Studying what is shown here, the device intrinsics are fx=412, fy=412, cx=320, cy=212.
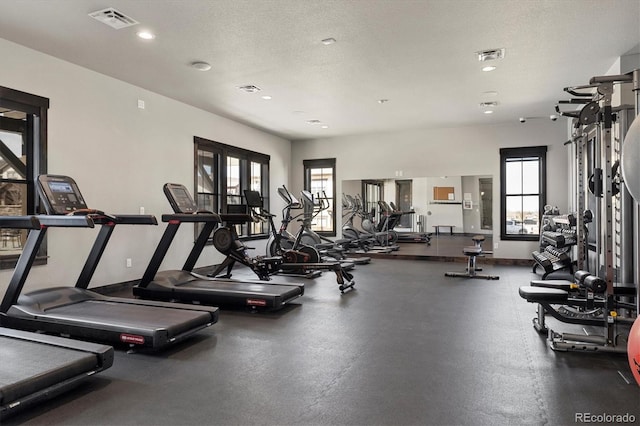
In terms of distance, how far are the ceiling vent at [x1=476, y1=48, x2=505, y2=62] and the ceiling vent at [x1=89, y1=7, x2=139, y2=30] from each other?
386 centimetres

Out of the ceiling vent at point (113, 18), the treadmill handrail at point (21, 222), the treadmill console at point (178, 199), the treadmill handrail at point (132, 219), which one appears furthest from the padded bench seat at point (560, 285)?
the ceiling vent at point (113, 18)

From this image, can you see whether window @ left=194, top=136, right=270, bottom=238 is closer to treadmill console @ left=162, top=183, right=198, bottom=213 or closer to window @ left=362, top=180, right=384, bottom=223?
treadmill console @ left=162, top=183, right=198, bottom=213

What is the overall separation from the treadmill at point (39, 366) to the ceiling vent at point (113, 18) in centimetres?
290

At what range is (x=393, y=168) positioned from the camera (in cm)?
998

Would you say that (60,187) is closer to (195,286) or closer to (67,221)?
(67,221)

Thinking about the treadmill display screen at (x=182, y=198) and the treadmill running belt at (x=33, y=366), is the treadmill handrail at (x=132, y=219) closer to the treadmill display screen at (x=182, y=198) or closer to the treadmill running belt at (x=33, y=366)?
the treadmill display screen at (x=182, y=198)

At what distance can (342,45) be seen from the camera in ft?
15.3

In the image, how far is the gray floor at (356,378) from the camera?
2287 millimetres

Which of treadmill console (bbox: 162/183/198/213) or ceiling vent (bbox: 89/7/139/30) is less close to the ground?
ceiling vent (bbox: 89/7/139/30)

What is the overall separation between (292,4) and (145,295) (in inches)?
145

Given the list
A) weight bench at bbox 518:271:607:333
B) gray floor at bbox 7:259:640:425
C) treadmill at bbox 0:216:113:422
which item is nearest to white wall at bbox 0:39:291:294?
treadmill at bbox 0:216:113:422

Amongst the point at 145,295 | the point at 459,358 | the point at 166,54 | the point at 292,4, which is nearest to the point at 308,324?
the point at 459,358

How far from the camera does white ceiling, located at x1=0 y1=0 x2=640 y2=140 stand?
151 inches

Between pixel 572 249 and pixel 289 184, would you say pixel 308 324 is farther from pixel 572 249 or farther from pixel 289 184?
pixel 289 184
